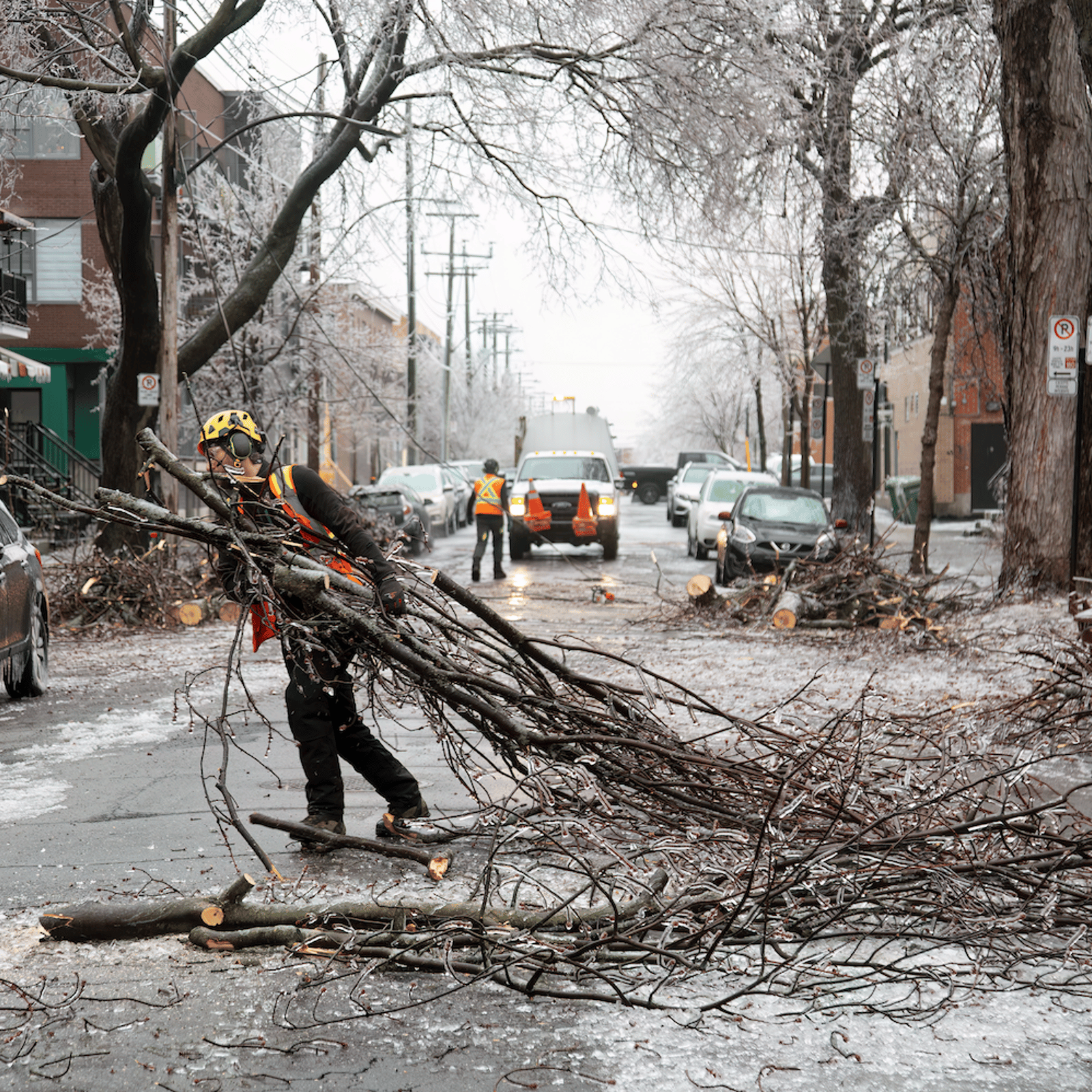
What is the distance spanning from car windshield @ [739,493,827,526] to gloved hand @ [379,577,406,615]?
14.5m

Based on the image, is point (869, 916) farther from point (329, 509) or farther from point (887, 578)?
point (887, 578)

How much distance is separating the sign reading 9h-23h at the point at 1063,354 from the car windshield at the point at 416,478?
75.1 ft

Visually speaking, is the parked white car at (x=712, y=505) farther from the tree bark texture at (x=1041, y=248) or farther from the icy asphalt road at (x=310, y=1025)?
the icy asphalt road at (x=310, y=1025)

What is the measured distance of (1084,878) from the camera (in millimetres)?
4910

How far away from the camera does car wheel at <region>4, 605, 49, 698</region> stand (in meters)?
9.91

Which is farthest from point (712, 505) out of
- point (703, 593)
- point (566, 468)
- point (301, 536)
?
point (301, 536)

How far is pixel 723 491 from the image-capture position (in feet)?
86.6

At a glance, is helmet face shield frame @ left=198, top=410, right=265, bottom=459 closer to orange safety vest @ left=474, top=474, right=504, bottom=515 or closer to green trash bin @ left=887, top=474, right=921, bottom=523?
orange safety vest @ left=474, top=474, right=504, bottom=515

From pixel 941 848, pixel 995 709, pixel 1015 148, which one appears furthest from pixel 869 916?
pixel 1015 148

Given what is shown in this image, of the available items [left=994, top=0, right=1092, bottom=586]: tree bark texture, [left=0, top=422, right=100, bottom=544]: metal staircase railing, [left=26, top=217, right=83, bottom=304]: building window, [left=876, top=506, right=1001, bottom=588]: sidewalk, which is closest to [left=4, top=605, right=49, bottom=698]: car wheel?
[left=994, top=0, right=1092, bottom=586]: tree bark texture

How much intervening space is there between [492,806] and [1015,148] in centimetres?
1129

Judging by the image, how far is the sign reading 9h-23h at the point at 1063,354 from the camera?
1250cm

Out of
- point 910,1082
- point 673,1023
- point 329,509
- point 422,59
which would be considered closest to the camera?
point 910,1082

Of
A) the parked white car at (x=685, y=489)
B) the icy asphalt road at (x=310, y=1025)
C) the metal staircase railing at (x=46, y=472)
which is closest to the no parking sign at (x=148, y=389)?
the metal staircase railing at (x=46, y=472)
